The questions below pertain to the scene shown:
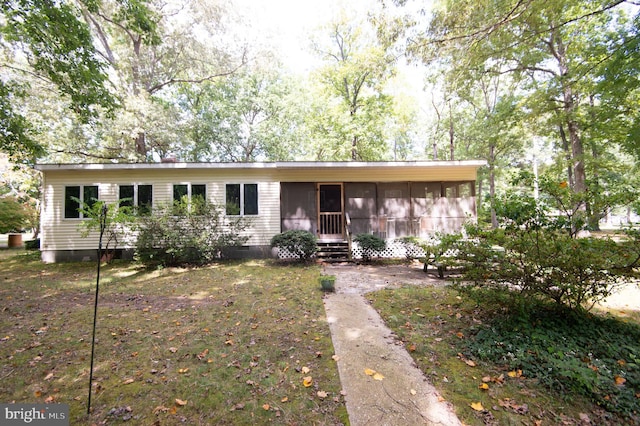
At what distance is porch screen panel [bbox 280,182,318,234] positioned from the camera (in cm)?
1088

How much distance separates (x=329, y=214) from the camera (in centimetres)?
1113

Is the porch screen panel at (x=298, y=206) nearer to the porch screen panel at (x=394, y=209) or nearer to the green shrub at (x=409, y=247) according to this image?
the porch screen panel at (x=394, y=209)

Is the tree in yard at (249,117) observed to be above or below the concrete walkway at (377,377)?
above

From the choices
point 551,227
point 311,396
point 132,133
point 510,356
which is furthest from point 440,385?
point 132,133

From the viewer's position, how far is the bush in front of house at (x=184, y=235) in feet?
29.0

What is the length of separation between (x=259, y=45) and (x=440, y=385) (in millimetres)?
20150

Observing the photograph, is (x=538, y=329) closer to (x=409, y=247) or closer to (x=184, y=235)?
(x=409, y=247)

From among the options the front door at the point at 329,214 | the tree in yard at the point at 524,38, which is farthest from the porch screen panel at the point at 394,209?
the tree in yard at the point at 524,38

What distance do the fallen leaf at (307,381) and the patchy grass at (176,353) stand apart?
4 centimetres

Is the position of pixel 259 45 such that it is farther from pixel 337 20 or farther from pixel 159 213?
pixel 159 213

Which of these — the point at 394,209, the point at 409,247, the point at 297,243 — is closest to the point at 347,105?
the point at 394,209

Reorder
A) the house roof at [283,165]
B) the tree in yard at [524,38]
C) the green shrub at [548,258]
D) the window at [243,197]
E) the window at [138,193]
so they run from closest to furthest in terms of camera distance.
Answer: the green shrub at [548,258] < the tree in yard at [524,38] < the house roof at [283,165] < the window at [138,193] < the window at [243,197]

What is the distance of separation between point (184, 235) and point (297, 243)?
378 cm

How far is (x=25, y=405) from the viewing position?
253 centimetres
